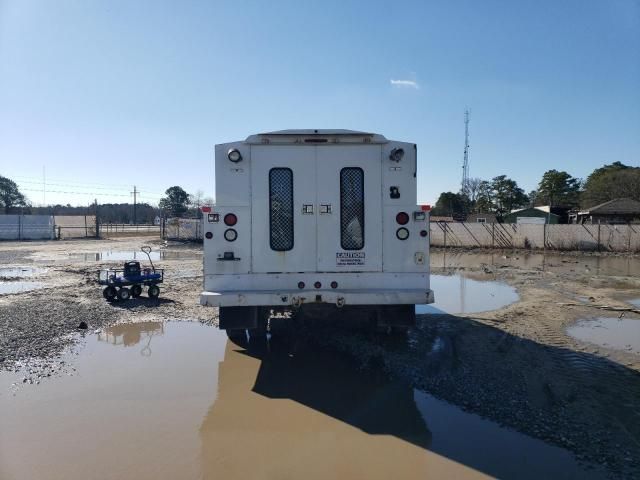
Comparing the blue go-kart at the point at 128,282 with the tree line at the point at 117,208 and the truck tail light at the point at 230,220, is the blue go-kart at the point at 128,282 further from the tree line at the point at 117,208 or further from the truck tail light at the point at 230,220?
the tree line at the point at 117,208

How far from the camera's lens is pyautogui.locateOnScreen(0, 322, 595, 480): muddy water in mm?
3801

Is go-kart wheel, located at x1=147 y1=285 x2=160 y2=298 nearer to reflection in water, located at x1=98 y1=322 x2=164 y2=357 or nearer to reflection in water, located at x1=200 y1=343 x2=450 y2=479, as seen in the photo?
reflection in water, located at x1=98 y1=322 x2=164 y2=357

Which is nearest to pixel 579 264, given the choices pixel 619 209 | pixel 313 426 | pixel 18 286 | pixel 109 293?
pixel 109 293

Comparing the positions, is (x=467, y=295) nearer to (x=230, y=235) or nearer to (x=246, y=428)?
(x=230, y=235)

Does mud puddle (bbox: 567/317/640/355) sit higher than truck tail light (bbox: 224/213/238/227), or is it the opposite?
truck tail light (bbox: 224/213/238/227)

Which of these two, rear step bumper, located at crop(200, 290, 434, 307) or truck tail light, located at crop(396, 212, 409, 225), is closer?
rear step bumper, located at crop(200, 290, 434, 307)

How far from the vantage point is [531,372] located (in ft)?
19.2

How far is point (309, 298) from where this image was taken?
238 inches

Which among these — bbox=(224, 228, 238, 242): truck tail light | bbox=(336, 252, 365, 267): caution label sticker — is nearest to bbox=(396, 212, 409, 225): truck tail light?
bbox=(336, 252, 365, 267): caution label sticker

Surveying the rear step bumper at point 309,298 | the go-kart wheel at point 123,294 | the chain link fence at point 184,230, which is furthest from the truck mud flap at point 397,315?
the chain link fence at point 184,230

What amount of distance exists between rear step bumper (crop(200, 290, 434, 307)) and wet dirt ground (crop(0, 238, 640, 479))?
0.92 m

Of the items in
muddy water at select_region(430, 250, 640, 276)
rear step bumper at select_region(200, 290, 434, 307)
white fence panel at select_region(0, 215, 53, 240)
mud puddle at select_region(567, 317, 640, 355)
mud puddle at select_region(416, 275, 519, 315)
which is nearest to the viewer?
rear step bumper at select_region(200, 290, 434, 307)

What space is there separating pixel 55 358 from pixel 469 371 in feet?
18.7

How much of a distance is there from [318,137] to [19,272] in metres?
14.9
